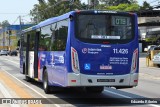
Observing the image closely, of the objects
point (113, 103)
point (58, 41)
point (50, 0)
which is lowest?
point (113, 103)

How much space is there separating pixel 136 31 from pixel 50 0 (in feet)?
322

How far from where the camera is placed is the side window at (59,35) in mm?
13797

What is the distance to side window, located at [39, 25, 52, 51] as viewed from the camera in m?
16.3

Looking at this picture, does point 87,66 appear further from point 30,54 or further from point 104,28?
point 30,54

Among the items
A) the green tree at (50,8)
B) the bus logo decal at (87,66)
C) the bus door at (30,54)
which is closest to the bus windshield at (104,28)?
the bus logo decal at (87,66)

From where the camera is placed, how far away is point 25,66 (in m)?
22.6

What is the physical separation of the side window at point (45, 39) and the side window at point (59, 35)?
0.53 meters

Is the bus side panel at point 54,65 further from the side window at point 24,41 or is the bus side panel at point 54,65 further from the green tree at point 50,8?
the green tree at point 50,8

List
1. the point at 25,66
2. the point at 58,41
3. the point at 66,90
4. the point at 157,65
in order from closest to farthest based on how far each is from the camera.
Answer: the point at 58,41 < the point at 66,90 < the point at 25,66 < the point at 157,65

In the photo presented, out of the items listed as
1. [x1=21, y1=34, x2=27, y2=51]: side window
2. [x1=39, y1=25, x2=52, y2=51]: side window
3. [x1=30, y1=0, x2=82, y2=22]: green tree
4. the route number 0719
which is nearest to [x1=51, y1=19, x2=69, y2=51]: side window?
[x1=39, y1=25, x2=52, y2=51]: side window

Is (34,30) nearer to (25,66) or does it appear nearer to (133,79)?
(25,66)

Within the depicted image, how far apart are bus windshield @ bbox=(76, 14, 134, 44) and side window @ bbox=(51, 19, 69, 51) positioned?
63 cm

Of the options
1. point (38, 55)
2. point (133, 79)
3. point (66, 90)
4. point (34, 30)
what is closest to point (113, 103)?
point (133, 79)

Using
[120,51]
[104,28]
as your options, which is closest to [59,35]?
[104,28]
